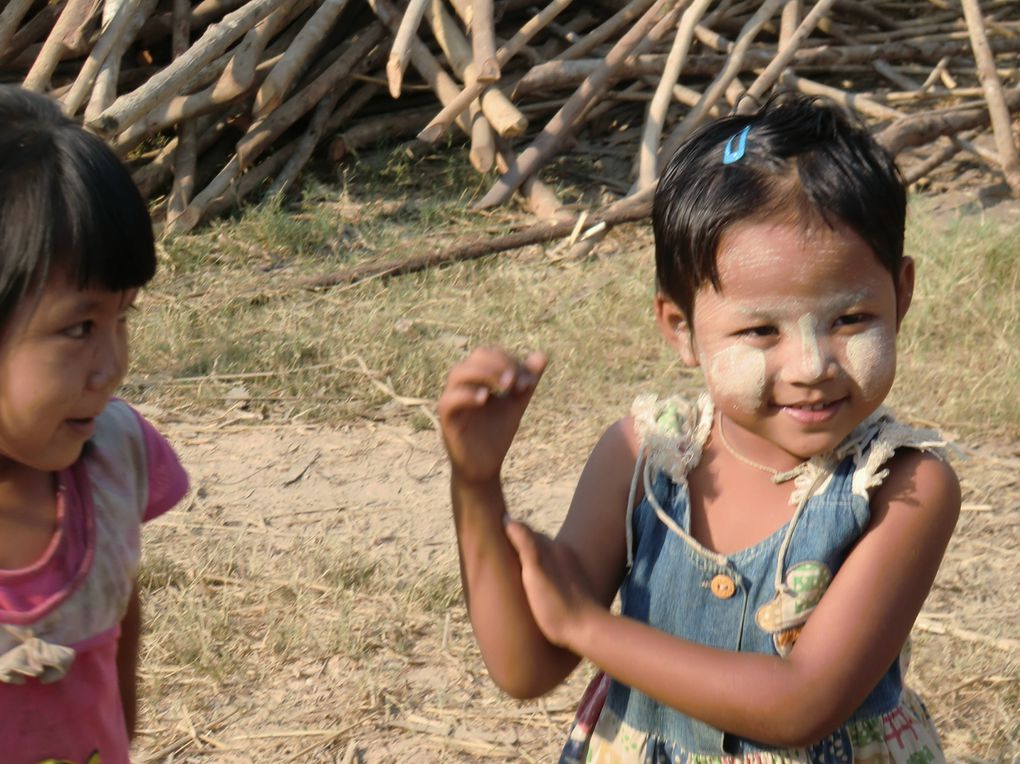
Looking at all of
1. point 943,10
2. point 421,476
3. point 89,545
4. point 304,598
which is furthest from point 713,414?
point 943,10

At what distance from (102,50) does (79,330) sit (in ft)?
→ 16.8

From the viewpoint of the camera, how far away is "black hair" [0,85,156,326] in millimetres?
1577

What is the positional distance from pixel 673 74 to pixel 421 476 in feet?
11.0

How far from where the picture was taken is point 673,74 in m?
6.90

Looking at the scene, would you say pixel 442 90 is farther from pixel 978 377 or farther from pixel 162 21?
pixel 978 377

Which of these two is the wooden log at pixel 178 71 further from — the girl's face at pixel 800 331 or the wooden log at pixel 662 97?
the girl's face at pixel 800 331

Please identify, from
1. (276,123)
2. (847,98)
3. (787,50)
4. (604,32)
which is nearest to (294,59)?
(276,123)

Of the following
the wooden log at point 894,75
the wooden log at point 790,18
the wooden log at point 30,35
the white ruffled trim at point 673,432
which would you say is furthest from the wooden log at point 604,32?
the white ruffled trim at point 673,432

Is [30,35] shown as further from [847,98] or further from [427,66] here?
[847,98]

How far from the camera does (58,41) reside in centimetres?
623

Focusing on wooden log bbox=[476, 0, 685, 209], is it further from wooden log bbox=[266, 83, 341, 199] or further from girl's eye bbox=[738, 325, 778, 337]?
girl's eye bbox=[738, 325, 778, 337]

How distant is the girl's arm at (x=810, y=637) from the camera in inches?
69.3

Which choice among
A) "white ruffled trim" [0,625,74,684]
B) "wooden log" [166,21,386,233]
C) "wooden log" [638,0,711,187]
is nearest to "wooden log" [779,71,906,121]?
"wooden log" [638,0,711,187]

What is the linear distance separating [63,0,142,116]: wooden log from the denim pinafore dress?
15.9ft
